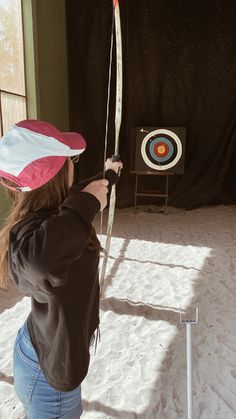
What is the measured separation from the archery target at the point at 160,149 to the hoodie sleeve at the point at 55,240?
10.5 feet

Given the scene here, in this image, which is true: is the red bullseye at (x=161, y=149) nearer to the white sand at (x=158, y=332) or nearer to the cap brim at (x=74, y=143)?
the white sand at (x=158, y=332)

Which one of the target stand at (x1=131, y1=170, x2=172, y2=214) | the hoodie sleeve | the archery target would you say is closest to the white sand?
the hoodie sleeve

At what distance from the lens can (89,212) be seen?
52cm

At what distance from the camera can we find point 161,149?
3.73 m

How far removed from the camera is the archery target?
365 cm

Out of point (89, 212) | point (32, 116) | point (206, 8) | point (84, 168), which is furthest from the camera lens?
point (84, 168)

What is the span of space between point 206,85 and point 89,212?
355 centimetres

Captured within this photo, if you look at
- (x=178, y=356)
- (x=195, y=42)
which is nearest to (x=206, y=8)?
(x=195, y=42)

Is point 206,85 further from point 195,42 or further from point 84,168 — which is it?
point 84,168

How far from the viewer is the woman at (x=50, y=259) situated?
491 mm

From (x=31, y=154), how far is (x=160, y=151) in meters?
3.30

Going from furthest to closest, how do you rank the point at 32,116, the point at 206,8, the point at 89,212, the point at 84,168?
1. the point at 84,168
2. the point at 206,8
3. the point at 32,116
4. the point at 89,212

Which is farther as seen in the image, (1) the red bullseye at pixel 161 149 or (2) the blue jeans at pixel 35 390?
(1) the red bullseye at pixel 161 149

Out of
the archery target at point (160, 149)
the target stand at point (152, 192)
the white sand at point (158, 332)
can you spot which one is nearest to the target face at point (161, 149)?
the archery target at point (160, 149)
